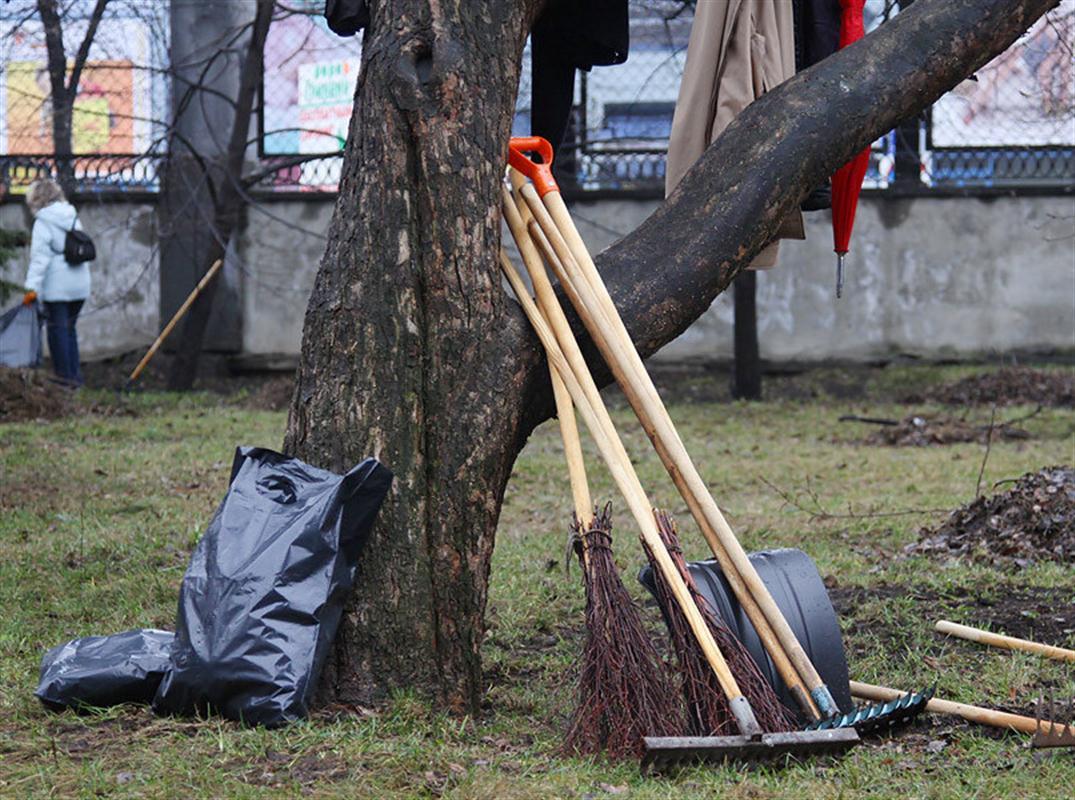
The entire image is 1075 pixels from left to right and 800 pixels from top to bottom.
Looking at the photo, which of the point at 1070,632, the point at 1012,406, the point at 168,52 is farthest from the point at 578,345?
the point at 168,52

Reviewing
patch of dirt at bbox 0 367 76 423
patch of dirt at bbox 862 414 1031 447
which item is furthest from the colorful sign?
patch of dirt at bbox 862 414 1031 447

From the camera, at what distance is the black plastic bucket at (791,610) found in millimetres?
3736

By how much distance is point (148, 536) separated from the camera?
6.34 m

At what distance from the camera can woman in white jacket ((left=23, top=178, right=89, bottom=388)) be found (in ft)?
38.0

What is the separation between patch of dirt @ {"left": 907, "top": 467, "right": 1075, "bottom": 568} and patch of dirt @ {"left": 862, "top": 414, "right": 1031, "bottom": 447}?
3358mm

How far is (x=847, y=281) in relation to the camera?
13273 millimetres

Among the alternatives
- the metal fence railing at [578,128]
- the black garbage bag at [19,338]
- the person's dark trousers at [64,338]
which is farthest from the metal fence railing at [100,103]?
the black garbage bag at [19,338]

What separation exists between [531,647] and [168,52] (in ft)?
30.2

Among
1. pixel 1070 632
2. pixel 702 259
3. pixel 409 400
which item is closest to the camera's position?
pixel 409 400

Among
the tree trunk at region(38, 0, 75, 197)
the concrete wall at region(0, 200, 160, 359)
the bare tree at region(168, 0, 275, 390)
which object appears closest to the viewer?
the tree trunk at region(38, 0, 75, 197)

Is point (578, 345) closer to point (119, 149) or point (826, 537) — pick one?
point (826, 537)

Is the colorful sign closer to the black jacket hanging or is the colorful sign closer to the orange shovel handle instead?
the black jacket hanging

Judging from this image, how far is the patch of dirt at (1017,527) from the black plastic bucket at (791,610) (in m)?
2.20

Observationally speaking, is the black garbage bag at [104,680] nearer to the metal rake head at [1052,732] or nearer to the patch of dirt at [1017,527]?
the metal rake head at [1052,732]
